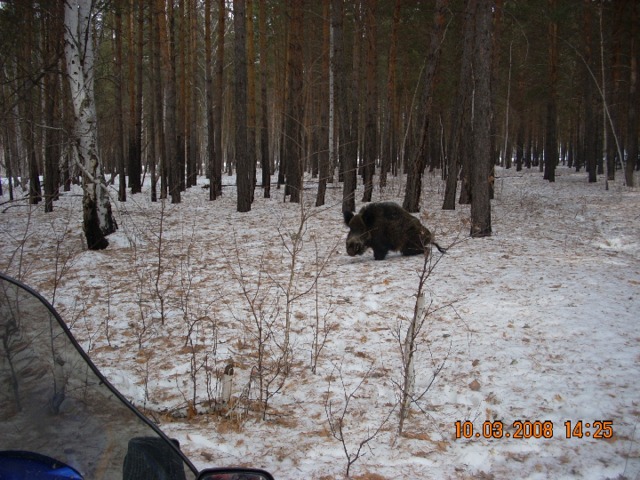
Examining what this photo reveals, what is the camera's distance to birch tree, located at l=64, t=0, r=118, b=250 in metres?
8.66

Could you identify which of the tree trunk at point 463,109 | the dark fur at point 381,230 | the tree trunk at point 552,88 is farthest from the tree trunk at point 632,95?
the dark fur at point 381,230

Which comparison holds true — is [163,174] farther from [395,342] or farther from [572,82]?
[572,82]

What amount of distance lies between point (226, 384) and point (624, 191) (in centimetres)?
2050

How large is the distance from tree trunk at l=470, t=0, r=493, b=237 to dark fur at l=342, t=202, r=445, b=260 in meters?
1.84

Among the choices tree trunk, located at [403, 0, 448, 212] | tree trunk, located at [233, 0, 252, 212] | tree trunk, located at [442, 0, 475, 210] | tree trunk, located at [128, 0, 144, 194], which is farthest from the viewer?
tree trunk, located at [128, 0, 144, 194]

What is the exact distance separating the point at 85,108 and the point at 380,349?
770 centimetres

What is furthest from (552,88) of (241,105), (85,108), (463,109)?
(85,108)

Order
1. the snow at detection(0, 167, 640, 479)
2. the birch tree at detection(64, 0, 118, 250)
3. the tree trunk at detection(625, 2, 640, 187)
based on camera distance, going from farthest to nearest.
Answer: the tree trunk at detection(625, 2, 640, 187)
the birch tree at detection(64, 0, 118, 250)
the snow at detection(0, 167, 640, 479)

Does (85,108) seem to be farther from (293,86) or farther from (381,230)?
(293,86)

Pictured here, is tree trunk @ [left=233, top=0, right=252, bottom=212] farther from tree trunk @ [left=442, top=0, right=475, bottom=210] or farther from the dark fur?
the dark fur

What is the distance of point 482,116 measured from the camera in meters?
9.73

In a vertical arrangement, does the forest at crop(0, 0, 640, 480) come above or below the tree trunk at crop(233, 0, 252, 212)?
below

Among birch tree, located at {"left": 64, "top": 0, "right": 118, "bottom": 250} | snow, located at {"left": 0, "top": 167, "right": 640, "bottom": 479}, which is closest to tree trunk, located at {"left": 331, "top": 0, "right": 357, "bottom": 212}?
snow, located at {"left": 0, "top": 167, "right": 640, "bottom": 479}

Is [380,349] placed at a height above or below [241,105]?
below
